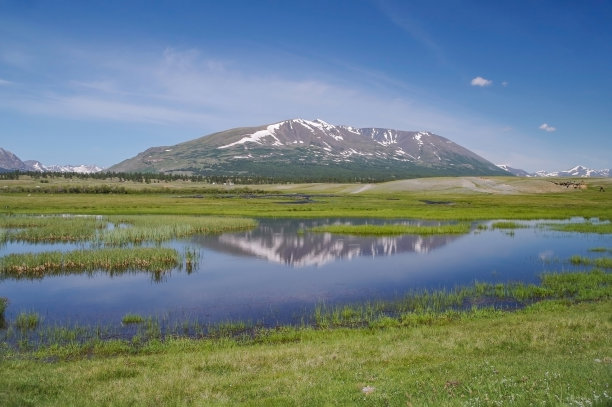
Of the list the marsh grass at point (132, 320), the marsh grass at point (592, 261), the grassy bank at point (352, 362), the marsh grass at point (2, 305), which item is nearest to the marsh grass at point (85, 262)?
the marsh grass at point (2, 305)

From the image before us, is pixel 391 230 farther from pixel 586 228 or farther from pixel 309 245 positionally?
pixel 586 228

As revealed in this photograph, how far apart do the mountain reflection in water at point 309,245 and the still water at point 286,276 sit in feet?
0.39

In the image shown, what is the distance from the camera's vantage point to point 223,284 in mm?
34531

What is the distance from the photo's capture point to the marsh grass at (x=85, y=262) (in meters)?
38.0

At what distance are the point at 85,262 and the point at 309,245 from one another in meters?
24.6

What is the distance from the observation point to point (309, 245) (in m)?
53.3

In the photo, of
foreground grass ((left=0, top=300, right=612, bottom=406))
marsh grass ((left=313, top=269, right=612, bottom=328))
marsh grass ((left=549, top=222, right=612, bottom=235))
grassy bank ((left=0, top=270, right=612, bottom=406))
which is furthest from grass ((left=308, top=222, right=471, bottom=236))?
foreground grass ((left=0, top=300, right=612, bottom=406))

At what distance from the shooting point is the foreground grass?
11477 mm

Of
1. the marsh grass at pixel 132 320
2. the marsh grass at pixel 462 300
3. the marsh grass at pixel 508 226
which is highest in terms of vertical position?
the marsh grass at pixel 508 226

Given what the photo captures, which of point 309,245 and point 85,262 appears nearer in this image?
point 85,262

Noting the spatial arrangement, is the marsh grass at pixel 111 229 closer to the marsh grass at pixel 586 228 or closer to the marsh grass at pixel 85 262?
the marsh grass at pixel 85 262

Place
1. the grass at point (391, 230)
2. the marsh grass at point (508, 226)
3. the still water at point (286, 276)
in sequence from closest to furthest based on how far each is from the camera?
the still water at point (286, 276), the grass at point (391, 230), the marsh grass at point (508, 226)

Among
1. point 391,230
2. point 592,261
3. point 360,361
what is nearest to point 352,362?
point 360,361

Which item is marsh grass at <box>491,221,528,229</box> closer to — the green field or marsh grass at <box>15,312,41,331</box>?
the green field
